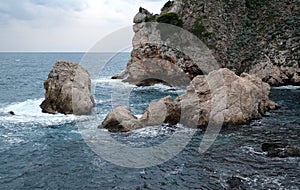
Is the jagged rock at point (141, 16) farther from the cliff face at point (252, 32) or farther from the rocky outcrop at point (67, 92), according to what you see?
the rocky outcrop at point (67, 92)

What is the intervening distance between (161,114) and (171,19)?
4498 cm

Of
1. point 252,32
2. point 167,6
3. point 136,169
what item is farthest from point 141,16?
point 136,169

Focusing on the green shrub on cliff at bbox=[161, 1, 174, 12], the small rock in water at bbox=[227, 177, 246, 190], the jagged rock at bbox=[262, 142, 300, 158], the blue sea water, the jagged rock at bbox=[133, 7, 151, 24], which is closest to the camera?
the small rock in water at bbox=[227, 177, 246, 190]

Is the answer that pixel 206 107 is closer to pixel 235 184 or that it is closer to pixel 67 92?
pixel 235 184

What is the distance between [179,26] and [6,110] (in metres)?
45.8

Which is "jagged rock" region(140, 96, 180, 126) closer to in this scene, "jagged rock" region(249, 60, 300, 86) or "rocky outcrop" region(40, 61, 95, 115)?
"rocky outcrop" region(40, 61, 95, 115)

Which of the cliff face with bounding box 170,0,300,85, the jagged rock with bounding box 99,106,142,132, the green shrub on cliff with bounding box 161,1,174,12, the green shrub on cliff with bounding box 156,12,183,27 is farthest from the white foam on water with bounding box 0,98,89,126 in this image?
the green shrub on cliff with bounding box 161,1,174,12

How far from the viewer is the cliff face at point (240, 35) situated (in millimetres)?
65875

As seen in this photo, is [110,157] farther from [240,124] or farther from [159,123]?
[240,124]

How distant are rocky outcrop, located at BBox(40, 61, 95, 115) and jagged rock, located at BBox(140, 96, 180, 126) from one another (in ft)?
33.7

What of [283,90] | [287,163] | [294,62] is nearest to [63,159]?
[287,163]

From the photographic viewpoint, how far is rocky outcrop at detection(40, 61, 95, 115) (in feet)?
141

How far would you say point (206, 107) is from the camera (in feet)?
124

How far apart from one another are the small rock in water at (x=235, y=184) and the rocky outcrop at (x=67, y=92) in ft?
84.5
